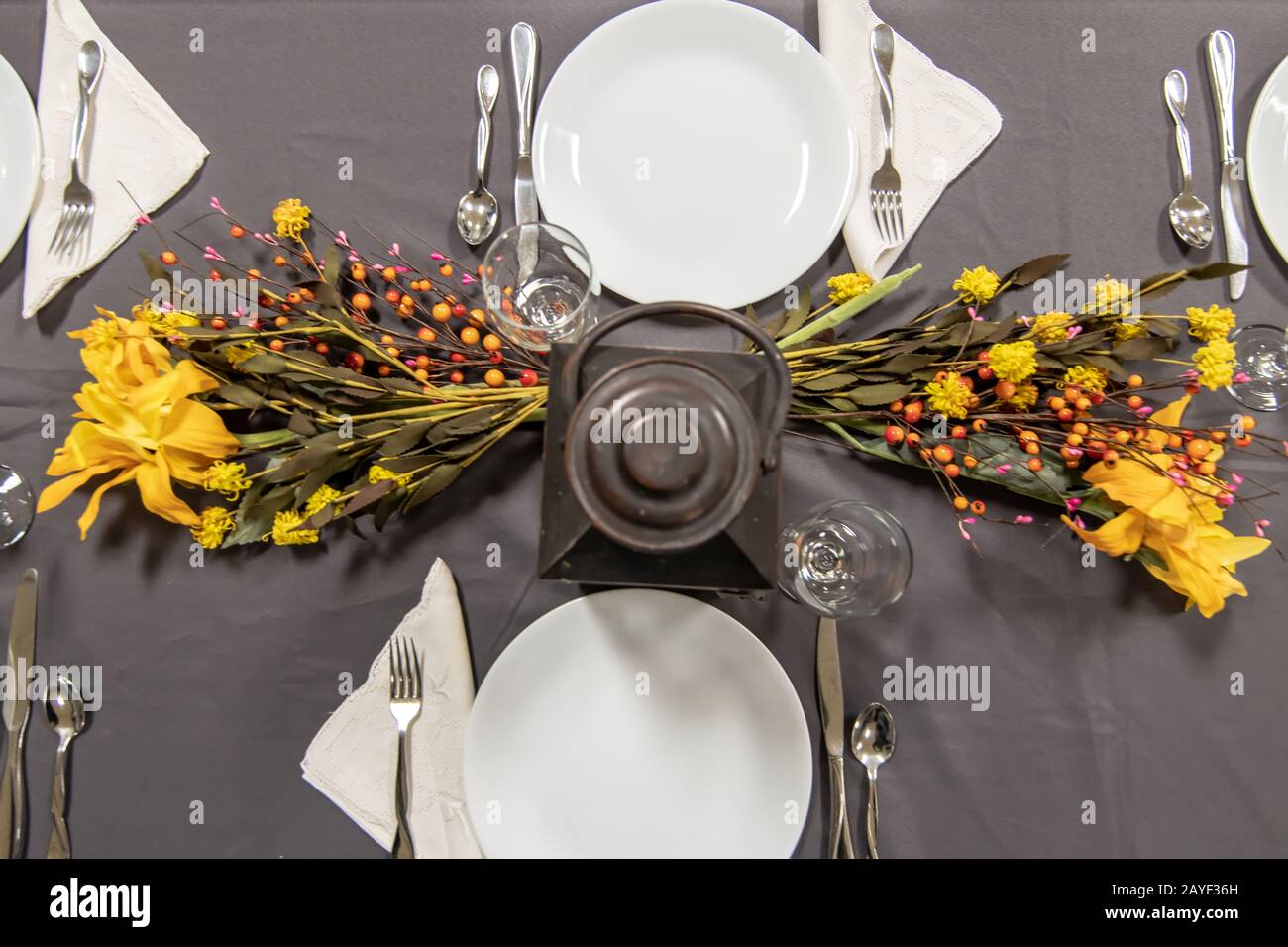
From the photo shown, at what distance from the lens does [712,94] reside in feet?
2.61

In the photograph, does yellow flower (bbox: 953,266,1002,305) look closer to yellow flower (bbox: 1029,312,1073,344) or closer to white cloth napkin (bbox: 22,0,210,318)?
yellow flower (bbox: 1029,312,1073,344)

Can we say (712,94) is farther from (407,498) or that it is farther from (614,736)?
(614,736)

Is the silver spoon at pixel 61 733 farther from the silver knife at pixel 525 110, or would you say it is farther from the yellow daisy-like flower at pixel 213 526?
the silver knife at pixel 525 110

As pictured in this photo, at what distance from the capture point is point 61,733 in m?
0.77

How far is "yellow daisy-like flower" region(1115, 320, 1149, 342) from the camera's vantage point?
727 millimetres

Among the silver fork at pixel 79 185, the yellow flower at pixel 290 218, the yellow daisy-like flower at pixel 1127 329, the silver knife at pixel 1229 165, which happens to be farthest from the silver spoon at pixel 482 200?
the silver knife at pixel 1229 165

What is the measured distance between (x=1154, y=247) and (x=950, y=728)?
1.71ft

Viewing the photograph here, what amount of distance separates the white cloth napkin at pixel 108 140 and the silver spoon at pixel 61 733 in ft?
1.32

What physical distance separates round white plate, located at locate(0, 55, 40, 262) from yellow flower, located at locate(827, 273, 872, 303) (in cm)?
79

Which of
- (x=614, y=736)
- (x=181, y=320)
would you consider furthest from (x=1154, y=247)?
(x=181, y=320)

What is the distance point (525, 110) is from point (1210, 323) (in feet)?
2.19

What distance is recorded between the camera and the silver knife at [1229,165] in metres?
0.79

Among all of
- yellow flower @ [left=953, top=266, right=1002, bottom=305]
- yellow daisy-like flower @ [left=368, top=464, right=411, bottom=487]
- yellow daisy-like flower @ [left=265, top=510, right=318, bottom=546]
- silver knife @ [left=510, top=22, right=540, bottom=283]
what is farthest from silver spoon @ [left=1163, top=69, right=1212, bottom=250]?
yellow daisy-like flower @ [left=265, top=510, right=318, bottom=546]

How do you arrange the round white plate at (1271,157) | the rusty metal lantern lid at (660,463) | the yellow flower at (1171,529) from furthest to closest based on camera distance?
the round white plate at (1271,157)
the yellow flower at (1171,529)
the rusty metal lantern lid at (660,463)
